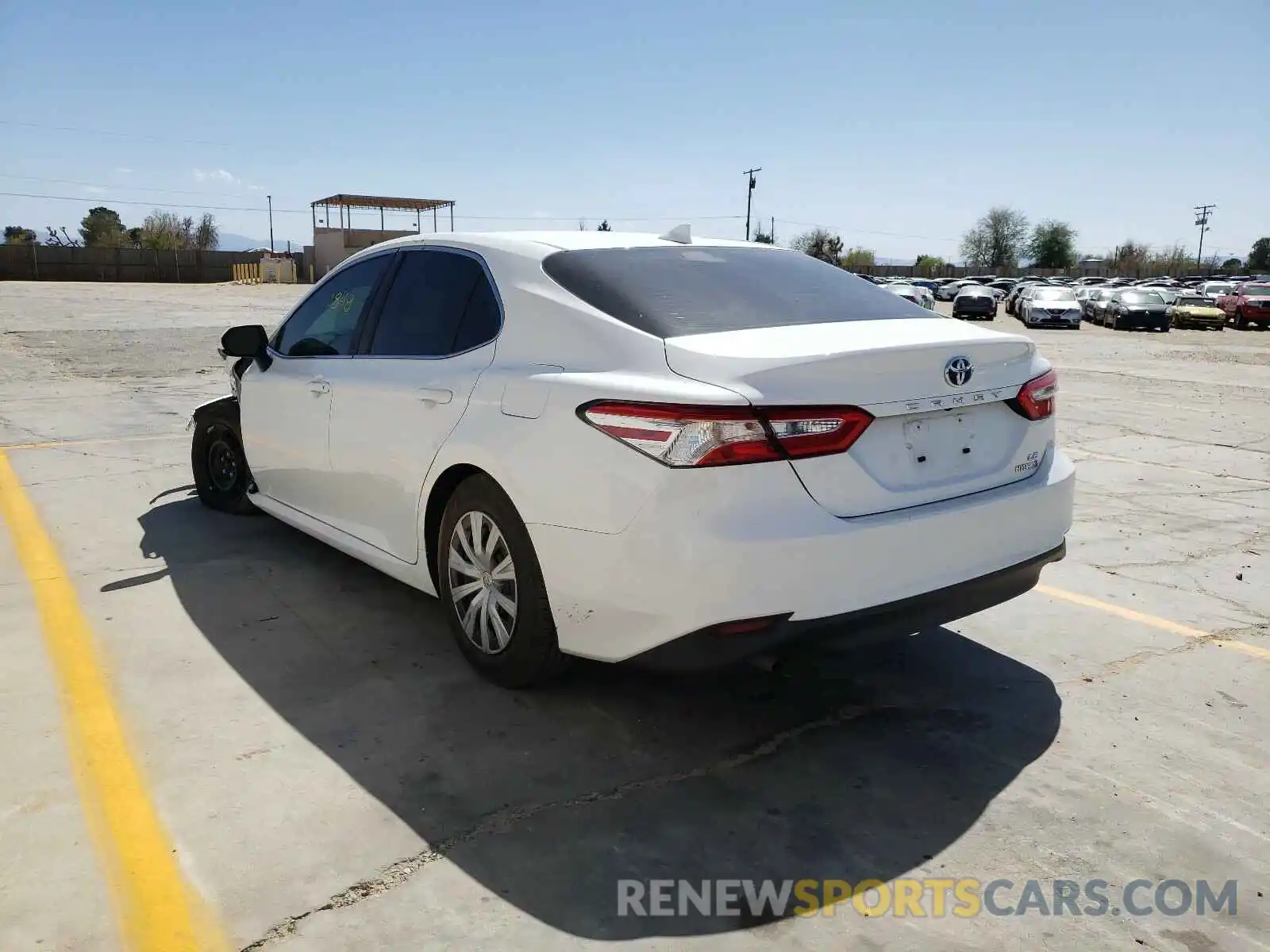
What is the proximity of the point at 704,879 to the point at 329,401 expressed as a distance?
2.86m

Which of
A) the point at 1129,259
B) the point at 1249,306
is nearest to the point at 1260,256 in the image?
the point at 1129,259

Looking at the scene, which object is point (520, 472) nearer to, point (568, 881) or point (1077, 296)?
point (568, 881)

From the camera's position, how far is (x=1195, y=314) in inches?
1363

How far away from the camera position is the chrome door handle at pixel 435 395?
146 inches

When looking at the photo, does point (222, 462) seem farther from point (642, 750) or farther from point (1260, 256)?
point (1260, 256)

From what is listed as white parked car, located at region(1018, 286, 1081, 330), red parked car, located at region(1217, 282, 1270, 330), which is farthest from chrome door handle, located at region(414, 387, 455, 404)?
red parked car, located at region(1217, 282, 1270, 330)

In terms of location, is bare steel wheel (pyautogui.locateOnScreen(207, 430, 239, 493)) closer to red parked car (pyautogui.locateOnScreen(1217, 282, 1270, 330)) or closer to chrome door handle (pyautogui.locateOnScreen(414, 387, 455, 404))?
chrome door handle (pyautogui.locateOnScreen(414, 387, 455, 404))

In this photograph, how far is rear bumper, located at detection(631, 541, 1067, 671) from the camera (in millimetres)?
2859

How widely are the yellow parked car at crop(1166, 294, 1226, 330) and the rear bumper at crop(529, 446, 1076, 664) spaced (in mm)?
35367

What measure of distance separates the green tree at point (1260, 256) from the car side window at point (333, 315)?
123m

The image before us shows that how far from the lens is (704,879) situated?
8.48ft

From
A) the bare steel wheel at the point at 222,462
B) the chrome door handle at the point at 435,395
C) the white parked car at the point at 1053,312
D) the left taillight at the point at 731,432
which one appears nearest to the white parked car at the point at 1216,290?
the white parked car at the point at 1053,312

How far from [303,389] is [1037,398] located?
3.28 metres

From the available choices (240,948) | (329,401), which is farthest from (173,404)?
(240,948)
